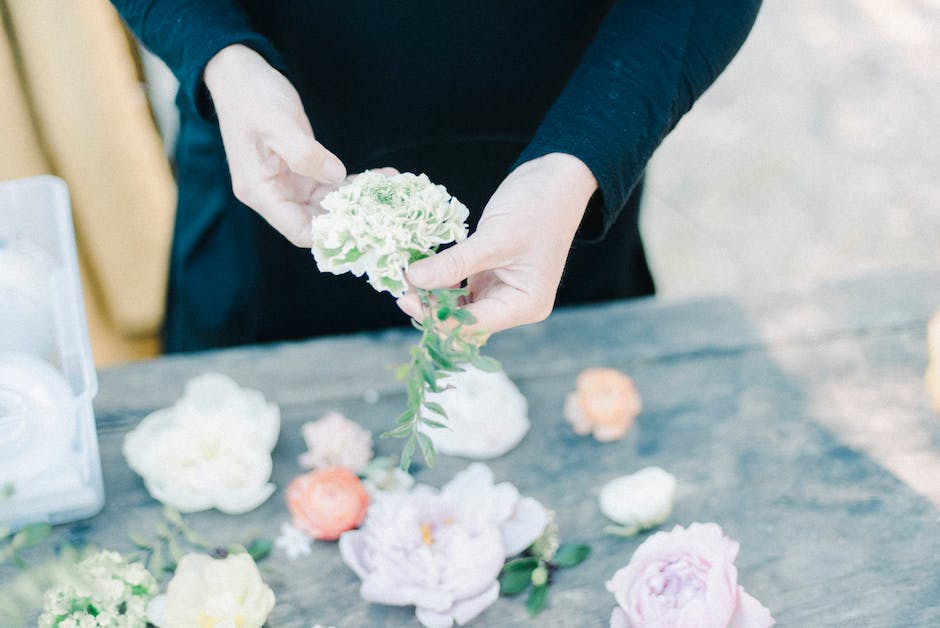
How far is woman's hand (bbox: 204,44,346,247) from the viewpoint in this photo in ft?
2.65

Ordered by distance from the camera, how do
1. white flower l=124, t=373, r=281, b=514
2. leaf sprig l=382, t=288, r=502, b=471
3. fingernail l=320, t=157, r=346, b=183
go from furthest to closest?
white flower l=124, t=373, r=281, b=514, fingernail l=320, t=157, r=346, b=183, leaf sprig l=382, t=288, r=502, b=471

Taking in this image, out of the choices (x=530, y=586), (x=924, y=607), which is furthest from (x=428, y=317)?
(x=924, y=607)

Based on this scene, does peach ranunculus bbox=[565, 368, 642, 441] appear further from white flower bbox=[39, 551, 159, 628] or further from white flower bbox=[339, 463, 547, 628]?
white flower bbox=[39, 551, 159, 628]

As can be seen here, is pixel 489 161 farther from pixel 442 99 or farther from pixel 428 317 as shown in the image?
pixel 428 317

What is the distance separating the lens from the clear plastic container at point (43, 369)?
857 millimetres

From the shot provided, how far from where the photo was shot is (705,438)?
1037 millimetres

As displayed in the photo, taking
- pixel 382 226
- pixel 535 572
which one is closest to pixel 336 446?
pixel 535 572

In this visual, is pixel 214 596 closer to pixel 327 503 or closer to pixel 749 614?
pixel 327 503

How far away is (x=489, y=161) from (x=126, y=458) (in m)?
0.56

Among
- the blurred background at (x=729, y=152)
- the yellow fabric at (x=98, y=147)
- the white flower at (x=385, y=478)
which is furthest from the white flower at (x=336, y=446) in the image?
the yellow fabric at (x=98, y=147)

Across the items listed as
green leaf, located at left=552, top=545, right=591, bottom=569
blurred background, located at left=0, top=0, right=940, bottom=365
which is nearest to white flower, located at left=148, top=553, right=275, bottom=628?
green leaf, located at left=552, top=545, right=591, bottom=569

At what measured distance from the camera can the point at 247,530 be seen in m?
0.93

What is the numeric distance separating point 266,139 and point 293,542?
16.5 inches

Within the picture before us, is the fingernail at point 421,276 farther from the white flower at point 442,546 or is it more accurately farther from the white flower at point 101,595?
the white flower at point 101,595
